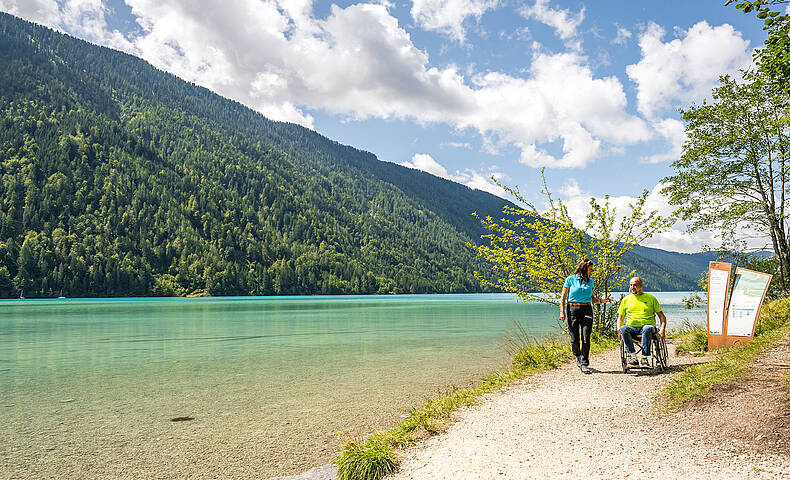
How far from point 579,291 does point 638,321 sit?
54.3 inches

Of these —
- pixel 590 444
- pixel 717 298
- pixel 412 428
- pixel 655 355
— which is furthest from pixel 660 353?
pixel 412 428

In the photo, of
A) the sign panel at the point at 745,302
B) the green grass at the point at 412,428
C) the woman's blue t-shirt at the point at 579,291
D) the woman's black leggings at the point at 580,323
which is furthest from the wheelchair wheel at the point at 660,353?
the sign panel at the point at 745,302

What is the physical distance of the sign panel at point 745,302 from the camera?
13617 millimetres

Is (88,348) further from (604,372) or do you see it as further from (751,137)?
(751,137)

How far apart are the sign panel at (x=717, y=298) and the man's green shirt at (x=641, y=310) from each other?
421 cm

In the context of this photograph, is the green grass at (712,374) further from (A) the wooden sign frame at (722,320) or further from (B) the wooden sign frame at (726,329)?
(A) the wooden sign frame at (722,320)

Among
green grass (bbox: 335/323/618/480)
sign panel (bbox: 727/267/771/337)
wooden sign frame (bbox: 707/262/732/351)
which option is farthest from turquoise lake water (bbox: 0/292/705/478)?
sign panel (bbox: 727/267/771/337)

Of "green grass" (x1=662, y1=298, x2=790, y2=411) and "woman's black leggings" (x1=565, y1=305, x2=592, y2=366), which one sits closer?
"green grass" (x1=662, y1=298, x2=790, y2=411)

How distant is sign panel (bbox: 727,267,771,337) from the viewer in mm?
13617

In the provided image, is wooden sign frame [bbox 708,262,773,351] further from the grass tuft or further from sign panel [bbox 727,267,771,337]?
the grass tuft

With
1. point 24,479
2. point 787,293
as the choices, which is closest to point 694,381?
point 24,479

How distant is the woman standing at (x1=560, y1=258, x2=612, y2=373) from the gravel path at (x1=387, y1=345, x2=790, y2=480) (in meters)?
2.13

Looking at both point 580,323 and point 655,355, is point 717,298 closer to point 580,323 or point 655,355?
point 655,355

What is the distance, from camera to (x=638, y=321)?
11133mm
